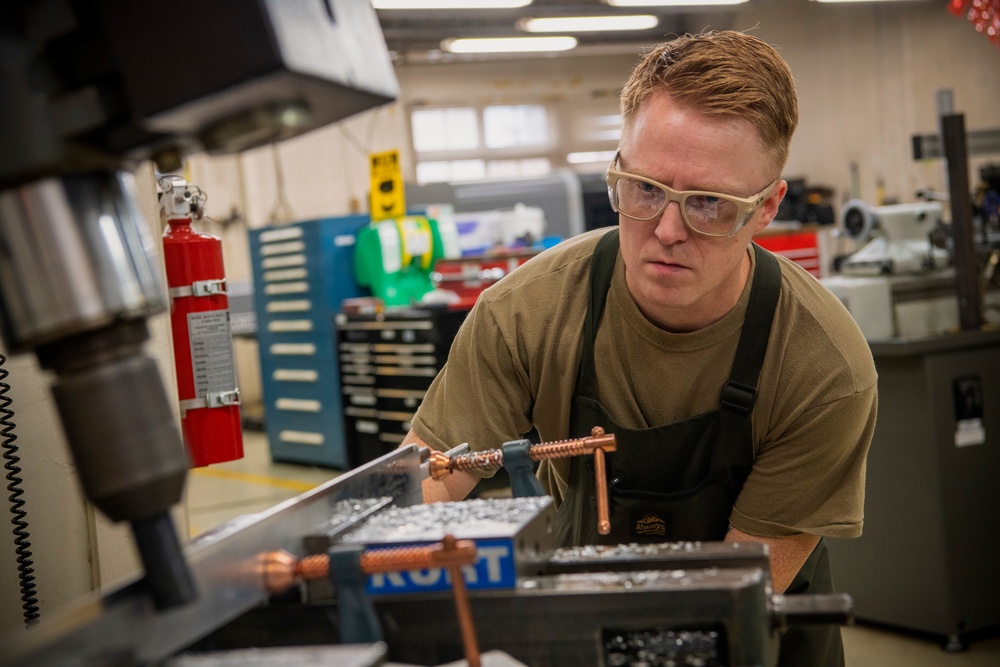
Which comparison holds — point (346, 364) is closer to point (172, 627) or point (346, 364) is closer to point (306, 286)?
point (306, 286)

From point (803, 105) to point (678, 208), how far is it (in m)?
8.05

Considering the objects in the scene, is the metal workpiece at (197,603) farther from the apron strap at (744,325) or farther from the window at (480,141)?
the window at (480,141)

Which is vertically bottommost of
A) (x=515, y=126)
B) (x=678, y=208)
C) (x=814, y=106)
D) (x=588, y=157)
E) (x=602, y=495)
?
(x=602, y=495)

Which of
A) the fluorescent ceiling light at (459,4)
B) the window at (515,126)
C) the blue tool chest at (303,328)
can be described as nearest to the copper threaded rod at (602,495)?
the blue tool chest at (303,328)

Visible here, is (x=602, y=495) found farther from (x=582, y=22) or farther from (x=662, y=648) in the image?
(x=582, y=22)

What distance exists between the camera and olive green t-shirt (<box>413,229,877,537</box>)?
1214mm

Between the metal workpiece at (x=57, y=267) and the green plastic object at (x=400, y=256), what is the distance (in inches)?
167

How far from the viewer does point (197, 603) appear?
0.60 metres

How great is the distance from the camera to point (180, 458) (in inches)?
19.9

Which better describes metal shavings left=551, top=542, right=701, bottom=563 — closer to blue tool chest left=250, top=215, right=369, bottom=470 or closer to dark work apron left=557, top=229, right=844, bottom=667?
dark work apron left=557, top=229, right=844, bottom=667

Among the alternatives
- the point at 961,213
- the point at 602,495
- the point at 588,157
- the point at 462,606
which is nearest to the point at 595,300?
the point at 602,495

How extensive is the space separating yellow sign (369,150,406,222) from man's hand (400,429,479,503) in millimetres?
3568

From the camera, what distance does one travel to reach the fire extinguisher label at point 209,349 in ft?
3.81

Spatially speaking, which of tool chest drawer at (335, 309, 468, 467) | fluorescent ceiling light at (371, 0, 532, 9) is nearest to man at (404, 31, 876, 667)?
tool chest drawer at (335, 309, 468, 467)
